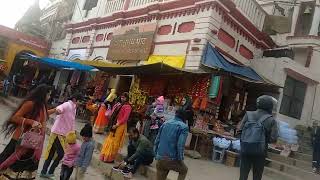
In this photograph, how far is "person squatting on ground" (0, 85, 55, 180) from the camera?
188 inches

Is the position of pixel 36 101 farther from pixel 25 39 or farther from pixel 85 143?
pixel 25 39

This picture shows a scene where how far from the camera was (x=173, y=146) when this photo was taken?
5.78 m

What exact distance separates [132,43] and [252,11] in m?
5.31

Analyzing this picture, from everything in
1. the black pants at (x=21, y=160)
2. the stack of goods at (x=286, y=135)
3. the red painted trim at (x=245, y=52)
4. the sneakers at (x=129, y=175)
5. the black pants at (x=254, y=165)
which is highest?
the red painted trim at (x=245, y=52)

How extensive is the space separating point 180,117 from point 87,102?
11.1m

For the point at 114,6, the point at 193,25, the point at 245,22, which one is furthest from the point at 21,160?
the point at 114,6

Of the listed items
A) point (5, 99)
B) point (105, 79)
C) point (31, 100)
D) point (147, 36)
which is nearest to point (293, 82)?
point (147, 36)

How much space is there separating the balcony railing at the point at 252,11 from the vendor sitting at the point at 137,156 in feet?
25.6

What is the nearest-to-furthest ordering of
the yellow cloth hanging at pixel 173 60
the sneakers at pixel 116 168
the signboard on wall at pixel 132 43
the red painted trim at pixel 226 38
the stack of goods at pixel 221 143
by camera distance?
the sneakers at pixel 116 168 < the stack of goods at pixel 221 143 < the yellow cloth hanging at pixel 173 60 < the red painted trim at pixel 226 38 < the signboard on wall at pixel 132 43

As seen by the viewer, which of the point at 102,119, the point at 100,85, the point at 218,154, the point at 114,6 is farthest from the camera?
the point at 114,6

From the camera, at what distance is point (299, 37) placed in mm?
20125

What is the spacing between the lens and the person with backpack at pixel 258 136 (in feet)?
18.0

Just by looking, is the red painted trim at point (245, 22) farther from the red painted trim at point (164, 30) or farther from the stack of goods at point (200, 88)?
the stack of goods at point (200, 88)

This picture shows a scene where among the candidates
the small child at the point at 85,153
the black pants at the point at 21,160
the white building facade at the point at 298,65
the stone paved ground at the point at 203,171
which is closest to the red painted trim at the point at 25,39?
the white building facade at the point at 298,65
